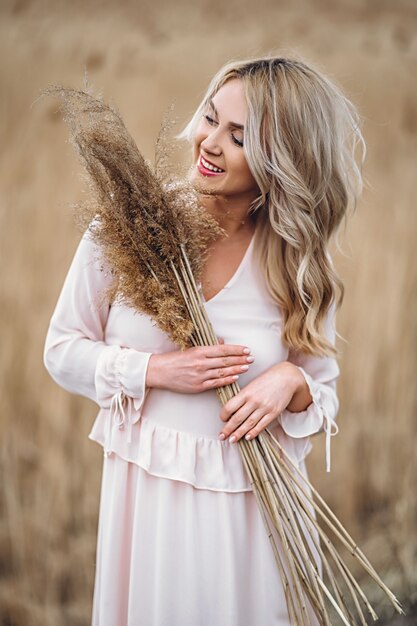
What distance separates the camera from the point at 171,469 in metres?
1.60

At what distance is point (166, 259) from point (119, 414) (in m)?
0.39

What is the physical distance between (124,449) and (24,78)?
7.55ft

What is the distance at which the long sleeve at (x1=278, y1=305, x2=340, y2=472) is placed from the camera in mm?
1669

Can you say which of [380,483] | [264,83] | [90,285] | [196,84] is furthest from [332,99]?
[380,483]

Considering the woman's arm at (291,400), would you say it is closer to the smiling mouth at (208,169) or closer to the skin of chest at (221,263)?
the skin of chest at (221,263)

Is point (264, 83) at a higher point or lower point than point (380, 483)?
higher

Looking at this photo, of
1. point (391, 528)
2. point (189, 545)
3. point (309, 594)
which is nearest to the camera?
point (309, 594)

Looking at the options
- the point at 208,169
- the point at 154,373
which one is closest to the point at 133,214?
the point at 208,169

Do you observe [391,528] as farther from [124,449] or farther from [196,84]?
[196,84]

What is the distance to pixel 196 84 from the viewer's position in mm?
3379

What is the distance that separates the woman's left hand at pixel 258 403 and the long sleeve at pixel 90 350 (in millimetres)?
198

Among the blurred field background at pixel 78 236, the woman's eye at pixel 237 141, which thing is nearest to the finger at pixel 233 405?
the woman's eye at pixel 237 141

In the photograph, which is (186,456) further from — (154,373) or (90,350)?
(90,350)

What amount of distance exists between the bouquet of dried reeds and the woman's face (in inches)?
3.6
